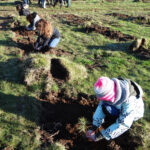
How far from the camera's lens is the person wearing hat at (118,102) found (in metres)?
2.85

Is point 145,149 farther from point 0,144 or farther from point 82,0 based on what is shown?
point 82,0

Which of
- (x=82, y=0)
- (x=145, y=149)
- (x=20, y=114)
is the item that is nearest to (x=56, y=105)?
(x=20, y=114)

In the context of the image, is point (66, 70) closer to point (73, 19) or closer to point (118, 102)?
point (118, 102)

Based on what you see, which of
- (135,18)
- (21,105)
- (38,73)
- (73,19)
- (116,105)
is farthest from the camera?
(135,18)

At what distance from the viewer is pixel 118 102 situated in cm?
310

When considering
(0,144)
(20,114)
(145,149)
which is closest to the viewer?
(0,144)

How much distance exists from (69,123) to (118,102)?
174 cm

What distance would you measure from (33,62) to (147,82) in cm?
407

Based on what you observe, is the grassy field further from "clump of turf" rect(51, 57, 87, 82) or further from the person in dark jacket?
the person in dark jacket

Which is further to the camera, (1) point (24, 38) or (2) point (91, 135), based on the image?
(1) point (24, 38)

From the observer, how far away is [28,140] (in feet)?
12.7

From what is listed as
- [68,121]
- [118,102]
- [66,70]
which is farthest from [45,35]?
[118,102]

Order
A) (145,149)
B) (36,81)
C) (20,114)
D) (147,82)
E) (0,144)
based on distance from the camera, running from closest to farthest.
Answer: (0,144) → (145,149) → (20,114) → (36,81) → (147,82)

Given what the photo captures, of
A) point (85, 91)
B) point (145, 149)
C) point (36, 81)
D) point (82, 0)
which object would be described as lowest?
point (145, 149)
